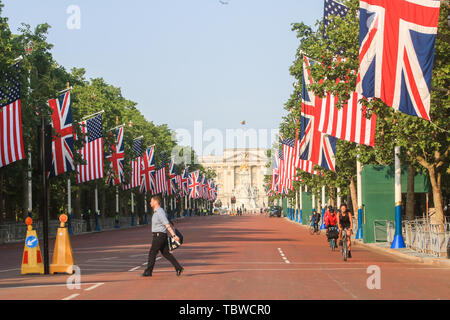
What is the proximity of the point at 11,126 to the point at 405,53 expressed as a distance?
21907 millimetres

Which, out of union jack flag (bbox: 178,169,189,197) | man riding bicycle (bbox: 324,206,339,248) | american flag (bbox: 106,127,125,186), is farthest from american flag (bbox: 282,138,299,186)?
union jack flag (bbox: 178,169,189,197)

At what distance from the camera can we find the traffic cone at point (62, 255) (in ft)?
69.7

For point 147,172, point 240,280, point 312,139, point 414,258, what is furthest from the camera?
point 147,172

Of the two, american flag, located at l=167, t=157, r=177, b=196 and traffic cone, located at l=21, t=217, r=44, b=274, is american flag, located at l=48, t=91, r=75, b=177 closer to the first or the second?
traffic cone, located at l=21, t=217, r=44, b=274

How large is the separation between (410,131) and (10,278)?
14.4 meters

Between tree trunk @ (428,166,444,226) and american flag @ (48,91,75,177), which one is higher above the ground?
american flag @ (48,91,75,177)

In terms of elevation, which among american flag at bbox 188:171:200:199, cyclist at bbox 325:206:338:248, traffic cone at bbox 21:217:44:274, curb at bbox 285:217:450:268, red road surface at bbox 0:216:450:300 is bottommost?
curb at bbox 285:217:450:268

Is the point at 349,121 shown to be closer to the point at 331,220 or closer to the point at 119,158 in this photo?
the point at 331,220

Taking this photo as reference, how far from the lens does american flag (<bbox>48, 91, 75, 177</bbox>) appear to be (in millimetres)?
48500

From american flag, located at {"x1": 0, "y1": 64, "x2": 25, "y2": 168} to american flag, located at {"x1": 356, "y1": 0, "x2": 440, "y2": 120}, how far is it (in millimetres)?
20275

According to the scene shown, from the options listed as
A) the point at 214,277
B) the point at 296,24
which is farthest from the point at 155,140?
Answer: the point at 214,277

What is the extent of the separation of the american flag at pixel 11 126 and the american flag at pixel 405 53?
66.5 ft

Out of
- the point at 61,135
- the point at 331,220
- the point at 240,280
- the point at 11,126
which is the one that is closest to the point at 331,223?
the point at 331,220

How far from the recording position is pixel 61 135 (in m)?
48.5
